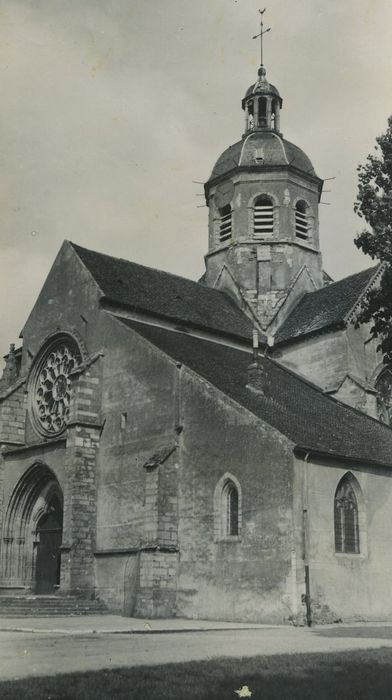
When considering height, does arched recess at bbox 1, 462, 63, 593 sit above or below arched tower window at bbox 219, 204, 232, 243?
below

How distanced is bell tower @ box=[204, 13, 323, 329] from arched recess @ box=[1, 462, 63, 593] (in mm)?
12211

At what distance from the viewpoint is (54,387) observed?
98.9 feet

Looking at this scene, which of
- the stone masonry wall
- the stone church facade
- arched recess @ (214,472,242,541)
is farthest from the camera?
the stone masonry wall

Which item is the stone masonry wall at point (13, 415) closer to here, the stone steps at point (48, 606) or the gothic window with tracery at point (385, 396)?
the stone steps at point (48, 606)

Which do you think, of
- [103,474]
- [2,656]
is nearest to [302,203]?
[103,474]

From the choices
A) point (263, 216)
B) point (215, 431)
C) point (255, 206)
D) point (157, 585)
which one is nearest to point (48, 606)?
point (157, 585)

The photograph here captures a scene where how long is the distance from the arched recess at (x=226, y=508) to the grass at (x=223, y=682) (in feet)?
35.4

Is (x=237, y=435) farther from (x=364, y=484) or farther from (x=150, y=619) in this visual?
(x=150, y=619)

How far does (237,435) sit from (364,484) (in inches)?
163

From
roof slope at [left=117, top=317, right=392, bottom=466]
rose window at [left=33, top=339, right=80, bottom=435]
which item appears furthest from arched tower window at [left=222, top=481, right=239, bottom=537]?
rose window at [left=33, top=339, right=80, bottom=435]

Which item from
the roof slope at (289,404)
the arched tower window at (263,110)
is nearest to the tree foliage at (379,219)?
the roof slope at (289,404)

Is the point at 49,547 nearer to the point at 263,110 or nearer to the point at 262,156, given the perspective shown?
the point at 262,156

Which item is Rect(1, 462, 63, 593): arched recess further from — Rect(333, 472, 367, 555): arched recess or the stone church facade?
Rect(333, 472, 367, 555): arched recess

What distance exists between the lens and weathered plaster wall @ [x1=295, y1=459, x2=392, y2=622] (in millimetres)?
20641
